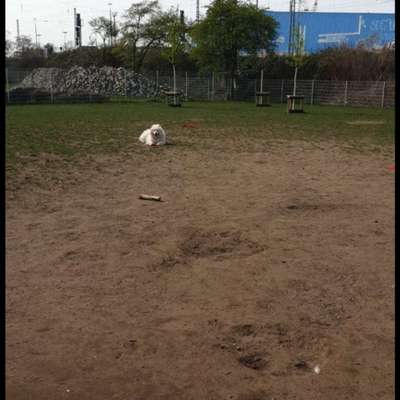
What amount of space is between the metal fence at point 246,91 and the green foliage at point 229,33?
1.13 m

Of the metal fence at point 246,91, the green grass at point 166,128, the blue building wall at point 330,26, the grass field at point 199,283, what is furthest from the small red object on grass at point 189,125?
the blue building wall at point 330,26

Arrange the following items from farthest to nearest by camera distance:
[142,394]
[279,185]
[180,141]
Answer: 1. [180,141]
2. [279,185]
3. [142,394]

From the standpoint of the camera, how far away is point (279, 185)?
7523mm

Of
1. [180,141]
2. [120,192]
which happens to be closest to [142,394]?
[120,192]

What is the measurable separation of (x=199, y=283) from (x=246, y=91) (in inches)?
1171

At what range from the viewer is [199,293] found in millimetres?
3814

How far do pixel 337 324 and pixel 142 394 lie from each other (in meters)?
1.43

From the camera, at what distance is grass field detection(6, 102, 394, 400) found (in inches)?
110

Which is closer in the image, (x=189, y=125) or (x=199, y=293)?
(x=199, y=293)

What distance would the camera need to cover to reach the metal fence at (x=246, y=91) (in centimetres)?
2775

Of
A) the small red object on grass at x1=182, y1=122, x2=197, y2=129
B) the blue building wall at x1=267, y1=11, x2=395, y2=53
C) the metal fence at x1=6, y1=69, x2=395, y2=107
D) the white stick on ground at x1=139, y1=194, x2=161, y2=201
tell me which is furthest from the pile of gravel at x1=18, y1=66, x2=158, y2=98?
the white stick on ground at x1=139, y1=194, x2=161, y2=201

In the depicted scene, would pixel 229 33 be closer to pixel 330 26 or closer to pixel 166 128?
pixel 330 26

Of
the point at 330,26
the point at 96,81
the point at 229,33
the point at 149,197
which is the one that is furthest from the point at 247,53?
the point at 149,197
